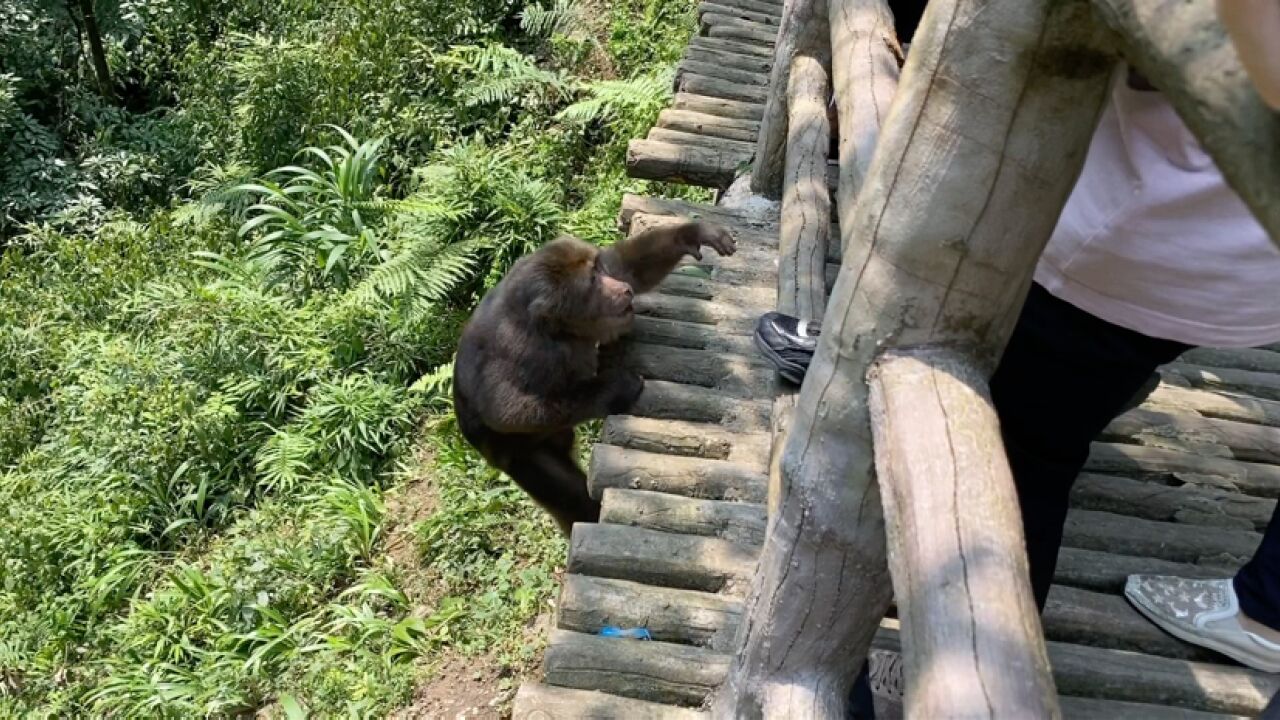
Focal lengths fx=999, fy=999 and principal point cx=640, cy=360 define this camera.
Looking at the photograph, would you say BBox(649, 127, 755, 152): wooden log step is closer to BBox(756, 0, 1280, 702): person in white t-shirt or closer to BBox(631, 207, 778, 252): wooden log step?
BBox(631, 207, 778, 252): wooden log step

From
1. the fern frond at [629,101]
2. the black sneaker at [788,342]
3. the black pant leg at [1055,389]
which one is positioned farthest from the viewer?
the fern frond at [629,101]

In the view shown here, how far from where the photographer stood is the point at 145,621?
5500mm

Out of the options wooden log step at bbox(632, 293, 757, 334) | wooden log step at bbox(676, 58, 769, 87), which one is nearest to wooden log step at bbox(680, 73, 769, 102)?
wooden log step at bbox(676, 58, 769, 87)

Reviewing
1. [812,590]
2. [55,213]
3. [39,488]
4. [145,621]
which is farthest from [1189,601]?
[55,213]

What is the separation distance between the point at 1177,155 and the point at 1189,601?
1602mm

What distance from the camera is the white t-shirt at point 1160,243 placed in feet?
5.95

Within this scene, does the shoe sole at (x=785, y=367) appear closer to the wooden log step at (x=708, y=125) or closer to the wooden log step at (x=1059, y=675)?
the wooden log step at (x=1059, y=675)

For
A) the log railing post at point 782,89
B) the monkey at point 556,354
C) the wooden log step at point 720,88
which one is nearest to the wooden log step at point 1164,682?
the monkey at point 556,354

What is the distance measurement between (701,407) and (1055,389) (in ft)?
5.49

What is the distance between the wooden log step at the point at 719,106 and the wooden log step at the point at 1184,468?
10.3 feet

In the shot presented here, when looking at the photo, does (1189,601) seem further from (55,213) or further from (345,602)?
(55,213)

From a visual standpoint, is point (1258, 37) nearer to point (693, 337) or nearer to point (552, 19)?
point (693, 337)

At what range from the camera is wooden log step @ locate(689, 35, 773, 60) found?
6715 millimetres

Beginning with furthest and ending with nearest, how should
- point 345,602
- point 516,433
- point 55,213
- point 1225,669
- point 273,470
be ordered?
point 55,213 → point 273,470 → point 345,602 → point 516,433 → point 1225,669
